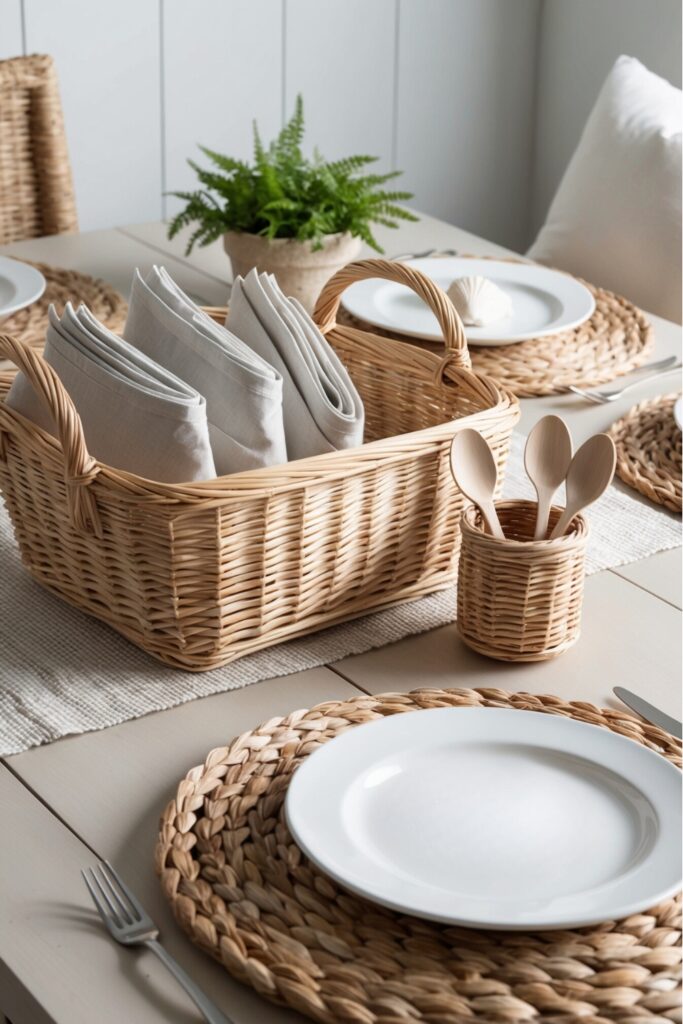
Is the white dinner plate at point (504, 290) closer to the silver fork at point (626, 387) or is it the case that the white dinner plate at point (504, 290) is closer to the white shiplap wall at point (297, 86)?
the silver fork at point (626, 387)

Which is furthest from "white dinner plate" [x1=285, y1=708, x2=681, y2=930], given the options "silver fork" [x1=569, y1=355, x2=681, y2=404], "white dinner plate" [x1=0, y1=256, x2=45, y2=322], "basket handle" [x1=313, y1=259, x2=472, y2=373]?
"white dinner plate" [x1=0, y1=256, x2=45, y2=322]

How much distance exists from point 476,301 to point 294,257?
8.3 inches

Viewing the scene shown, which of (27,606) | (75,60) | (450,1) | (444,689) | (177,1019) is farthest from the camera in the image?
(450,1)

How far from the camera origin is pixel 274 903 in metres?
0.66

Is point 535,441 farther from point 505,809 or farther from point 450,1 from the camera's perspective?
point 450,1

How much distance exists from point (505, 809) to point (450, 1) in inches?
100

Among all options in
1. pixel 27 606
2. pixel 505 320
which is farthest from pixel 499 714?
pixel 505 320

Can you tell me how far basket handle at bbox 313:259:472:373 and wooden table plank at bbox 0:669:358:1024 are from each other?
1.00ft

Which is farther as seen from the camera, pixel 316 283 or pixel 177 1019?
pixel 316 283

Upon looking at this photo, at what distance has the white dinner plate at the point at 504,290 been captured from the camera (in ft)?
4.72

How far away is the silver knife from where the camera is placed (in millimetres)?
823

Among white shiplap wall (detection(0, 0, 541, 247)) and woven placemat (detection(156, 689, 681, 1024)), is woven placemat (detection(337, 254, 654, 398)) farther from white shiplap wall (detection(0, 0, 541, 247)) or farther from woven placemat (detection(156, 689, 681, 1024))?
white shiplap wall (detection(0, 0, 541, 247))

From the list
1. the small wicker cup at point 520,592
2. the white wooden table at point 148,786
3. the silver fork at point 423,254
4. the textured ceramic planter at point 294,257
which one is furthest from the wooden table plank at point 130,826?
the silver fork at point 423,254

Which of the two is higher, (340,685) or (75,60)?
(75,60)
